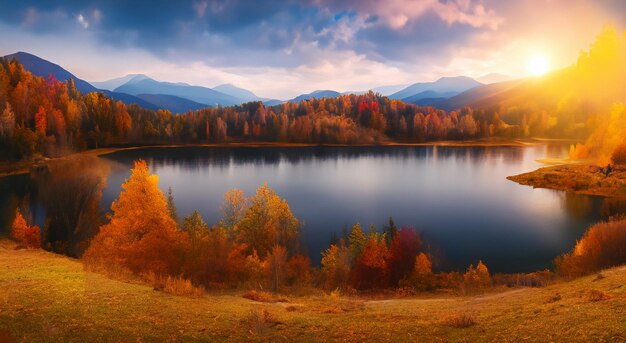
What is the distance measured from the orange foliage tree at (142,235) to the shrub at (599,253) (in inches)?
1424

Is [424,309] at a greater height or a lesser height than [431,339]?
lesser

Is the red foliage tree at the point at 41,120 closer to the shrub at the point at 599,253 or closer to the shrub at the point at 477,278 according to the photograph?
the shrub at the point at 477,278

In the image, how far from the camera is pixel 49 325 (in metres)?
12.7

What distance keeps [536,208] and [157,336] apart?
71590 millimetres

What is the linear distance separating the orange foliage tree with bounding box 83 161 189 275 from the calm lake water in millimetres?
16648

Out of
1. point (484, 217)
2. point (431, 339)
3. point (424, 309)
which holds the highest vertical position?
point (431, 339)

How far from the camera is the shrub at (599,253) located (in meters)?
31.2

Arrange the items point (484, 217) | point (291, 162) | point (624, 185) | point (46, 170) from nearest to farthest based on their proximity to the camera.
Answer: point (484, 217)
point (624, 185)
point (46, 170)
point (291, 162)

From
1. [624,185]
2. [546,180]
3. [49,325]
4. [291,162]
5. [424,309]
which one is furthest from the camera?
[291,162]

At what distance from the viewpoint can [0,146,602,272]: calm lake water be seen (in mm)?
50312

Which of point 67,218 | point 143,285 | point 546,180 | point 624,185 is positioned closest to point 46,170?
point 67,218

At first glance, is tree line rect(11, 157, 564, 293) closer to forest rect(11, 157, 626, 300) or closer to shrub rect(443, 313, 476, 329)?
forest rect(11, 157, 626, 300)

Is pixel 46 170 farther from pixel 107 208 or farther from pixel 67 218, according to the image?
pixel 67 218

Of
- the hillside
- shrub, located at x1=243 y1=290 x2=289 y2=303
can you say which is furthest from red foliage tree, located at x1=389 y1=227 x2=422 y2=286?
the hillside
